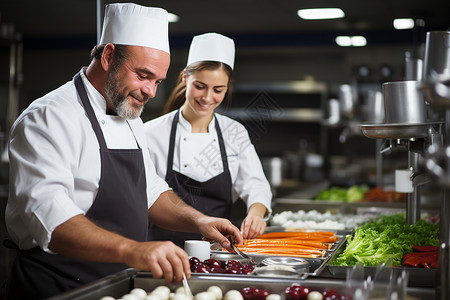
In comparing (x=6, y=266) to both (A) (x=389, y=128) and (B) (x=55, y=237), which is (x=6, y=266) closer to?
(B) (x=55, y=237)

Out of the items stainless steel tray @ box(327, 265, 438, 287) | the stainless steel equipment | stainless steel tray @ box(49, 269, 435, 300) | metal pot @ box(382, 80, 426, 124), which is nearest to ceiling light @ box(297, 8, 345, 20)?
metal pot @ box(382, 80, 426, 124)

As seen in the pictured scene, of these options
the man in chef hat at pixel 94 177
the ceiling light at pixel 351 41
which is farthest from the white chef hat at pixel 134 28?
the ceiling light at pixel 351 41

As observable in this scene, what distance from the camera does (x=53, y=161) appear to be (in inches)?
72.2

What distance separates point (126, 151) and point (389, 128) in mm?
1054

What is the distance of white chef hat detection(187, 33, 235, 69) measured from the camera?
2883mm

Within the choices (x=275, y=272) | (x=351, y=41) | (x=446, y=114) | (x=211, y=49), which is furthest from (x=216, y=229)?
(x=351, y=41)

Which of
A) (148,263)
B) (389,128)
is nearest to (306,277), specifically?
(148,263)

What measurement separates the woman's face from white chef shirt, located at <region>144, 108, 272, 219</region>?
127 mm

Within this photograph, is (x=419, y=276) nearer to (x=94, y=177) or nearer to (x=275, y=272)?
(x=275, y=272)

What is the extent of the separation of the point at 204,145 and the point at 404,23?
15.8 ft

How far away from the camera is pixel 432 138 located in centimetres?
204

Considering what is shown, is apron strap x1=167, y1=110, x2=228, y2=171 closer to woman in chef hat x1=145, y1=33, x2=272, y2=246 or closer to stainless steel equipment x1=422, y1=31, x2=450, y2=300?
woman in chef hat x1=145, y1=33, x2=272, y2=246

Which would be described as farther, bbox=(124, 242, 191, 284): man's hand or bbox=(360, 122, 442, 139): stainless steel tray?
bbox=(360, 122, 442, 139): stainless steel tray

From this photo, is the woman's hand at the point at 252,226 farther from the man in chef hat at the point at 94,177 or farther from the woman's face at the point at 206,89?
the woman's face at the point at 206,89
